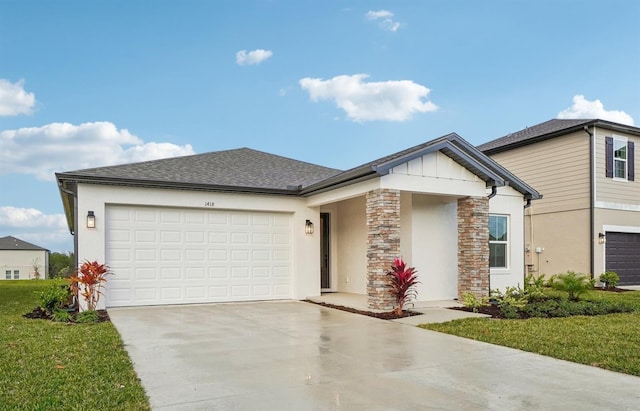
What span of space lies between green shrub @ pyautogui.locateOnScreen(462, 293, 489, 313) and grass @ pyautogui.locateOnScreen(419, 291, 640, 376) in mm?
1316

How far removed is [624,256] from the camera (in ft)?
57.3

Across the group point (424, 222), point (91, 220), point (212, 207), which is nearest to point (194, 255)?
point (212, 207)

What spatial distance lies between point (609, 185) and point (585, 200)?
107 centimetres

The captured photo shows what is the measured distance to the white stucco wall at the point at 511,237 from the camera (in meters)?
13.5

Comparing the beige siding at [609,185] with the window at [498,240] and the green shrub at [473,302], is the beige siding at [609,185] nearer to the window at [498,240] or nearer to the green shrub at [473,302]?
the window at [498,240]

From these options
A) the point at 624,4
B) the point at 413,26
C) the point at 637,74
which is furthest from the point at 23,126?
the point at 637,74

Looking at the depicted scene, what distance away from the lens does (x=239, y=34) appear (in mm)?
14133

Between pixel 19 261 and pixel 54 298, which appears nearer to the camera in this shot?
pixel 54 298

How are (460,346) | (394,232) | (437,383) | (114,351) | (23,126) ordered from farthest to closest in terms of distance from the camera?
1. (23,126)
2. (394,232)
3. (460,346)
4. (114,351)
5. (437,383)

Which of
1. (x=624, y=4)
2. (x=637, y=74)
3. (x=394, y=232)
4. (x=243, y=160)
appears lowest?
(x=394, y=232)

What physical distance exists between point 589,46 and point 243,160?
11.4 metres

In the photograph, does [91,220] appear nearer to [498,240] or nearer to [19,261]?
[498,240]

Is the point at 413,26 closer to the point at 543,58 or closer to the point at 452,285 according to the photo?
the point at 543,58

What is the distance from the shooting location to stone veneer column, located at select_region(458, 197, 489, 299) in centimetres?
1152
